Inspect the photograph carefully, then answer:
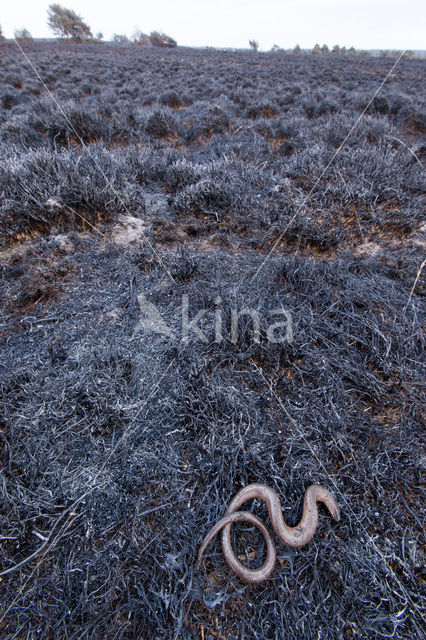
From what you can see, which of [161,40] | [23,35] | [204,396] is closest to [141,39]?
[161,40]

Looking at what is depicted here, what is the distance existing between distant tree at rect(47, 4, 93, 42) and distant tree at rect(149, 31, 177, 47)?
6.37 meters

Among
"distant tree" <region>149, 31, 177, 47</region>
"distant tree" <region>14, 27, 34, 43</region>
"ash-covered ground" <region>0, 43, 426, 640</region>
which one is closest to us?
"ash-covered ground" <region>0, 43, 426, 640</region>

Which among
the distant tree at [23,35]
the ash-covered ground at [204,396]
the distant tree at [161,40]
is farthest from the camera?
the distant tree at [161,40]

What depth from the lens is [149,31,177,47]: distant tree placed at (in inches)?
1051

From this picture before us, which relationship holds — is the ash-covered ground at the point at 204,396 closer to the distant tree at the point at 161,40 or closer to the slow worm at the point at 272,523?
the slow worm at the point at 272,523

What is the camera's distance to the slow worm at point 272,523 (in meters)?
1.08

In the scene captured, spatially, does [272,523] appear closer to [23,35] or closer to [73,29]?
[23,35]

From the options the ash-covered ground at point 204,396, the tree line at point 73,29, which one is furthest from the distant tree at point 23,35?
the ash-covered ground at point 204,396

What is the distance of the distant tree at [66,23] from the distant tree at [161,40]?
20.9ft

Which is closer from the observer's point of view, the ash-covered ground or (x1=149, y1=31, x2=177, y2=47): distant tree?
the ash-covered ground

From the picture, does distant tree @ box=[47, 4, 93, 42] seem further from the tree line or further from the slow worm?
the slow worm

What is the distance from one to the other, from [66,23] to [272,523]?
139 feet

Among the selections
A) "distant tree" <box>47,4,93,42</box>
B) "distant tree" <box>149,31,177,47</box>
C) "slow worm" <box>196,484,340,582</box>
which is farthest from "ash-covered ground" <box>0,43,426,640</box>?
"distant tree" <box>47,4,93,42</box>

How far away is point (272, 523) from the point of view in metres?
1.18
